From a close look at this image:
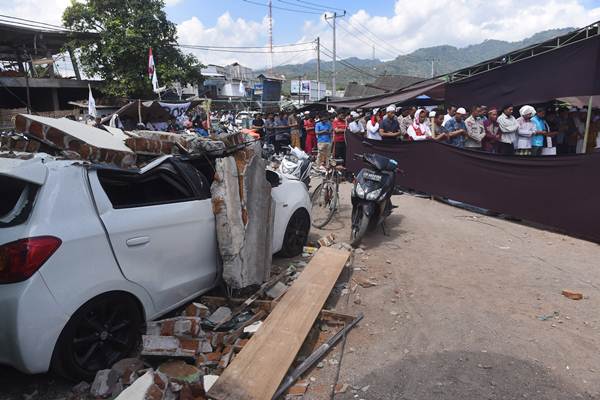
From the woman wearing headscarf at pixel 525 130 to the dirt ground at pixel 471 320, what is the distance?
2.92 m

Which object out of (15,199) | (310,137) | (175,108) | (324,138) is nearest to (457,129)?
(324,138)

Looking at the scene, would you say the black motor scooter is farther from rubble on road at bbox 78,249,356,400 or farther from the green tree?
the green tree

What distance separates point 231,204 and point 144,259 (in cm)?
102

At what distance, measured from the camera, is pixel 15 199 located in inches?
110

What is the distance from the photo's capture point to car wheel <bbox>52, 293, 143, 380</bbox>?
280 centimetres

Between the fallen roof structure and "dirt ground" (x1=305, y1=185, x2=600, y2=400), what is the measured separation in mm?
2588

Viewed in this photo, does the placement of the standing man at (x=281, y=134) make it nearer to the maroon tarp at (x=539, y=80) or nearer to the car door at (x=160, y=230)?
the maroon tarp at (x=539, y=80)

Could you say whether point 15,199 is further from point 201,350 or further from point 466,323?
point 466,323

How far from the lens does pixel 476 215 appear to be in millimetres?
8094

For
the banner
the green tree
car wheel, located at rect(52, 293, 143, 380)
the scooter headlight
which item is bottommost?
car wheel, located at rect(52, 293, 143, 380)

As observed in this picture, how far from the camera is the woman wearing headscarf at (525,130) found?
8945 mm

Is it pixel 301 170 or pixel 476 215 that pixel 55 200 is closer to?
pixel 301 170

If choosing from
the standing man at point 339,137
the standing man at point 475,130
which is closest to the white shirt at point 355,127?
the standing man at point 339,137

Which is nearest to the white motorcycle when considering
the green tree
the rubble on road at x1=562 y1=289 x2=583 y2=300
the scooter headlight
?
the scooter headlight
